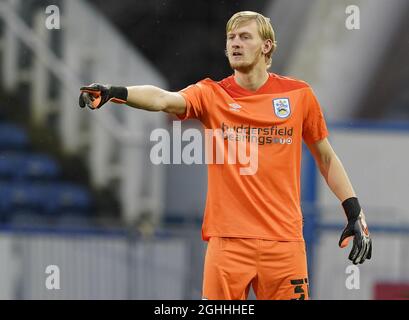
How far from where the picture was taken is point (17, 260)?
34.6ft

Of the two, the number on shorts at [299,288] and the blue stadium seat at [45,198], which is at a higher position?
the blue stadium seat at [45,198]

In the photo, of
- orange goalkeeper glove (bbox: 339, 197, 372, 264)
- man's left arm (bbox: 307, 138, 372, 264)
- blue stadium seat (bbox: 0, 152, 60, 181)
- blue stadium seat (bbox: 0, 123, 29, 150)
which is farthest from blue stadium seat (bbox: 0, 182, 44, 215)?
orange goalkeeper glove (bbox: 339, 197, 372, 264)

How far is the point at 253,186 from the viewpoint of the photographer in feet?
19.9

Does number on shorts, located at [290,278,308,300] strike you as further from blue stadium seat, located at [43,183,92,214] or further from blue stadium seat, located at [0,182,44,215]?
blue stadium seat, located at [43,183,92,214]

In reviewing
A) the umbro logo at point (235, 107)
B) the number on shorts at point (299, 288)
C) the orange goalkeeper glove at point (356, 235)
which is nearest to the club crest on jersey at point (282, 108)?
the umbro logo at point (235, 107)

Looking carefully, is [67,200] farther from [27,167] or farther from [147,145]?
[147,145]

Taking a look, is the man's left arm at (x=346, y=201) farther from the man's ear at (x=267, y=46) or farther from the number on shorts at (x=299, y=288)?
the man's ear at (x=267, y=46)

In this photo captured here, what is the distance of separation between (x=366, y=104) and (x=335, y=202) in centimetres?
249

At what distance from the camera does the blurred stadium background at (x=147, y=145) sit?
34.3 feet

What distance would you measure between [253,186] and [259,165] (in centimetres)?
12

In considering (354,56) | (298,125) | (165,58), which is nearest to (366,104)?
(354,56)

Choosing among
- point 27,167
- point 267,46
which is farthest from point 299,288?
point 27,167

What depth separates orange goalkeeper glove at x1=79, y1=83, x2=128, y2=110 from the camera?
5.65 m

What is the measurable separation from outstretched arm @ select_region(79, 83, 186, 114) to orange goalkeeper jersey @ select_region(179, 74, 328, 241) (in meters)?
0.09
